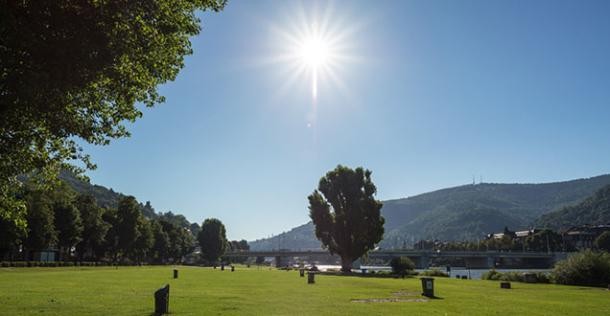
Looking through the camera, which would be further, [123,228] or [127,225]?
[127,225]

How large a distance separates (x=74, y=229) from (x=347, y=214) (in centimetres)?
5536

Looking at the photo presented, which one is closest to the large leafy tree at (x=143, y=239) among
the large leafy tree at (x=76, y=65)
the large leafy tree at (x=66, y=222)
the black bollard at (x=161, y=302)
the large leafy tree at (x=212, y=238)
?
the large leafy tree at (x=66, y=222)

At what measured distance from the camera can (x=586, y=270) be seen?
59.7m

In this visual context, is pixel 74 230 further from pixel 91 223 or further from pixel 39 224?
pixel 39 224

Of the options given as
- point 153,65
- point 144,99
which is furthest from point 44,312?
point 153,65

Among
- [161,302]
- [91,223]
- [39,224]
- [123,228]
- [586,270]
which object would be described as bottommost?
[586,270]

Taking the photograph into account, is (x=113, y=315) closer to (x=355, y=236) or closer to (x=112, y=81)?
(x=112, y=81)

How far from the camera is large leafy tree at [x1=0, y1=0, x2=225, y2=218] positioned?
13188 mm

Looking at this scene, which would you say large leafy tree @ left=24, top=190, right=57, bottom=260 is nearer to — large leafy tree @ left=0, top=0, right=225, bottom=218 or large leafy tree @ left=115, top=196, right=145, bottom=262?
large leafy tree @ left=115, top=196, right=145, bottom=262

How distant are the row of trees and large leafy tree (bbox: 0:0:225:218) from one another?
2186 inches

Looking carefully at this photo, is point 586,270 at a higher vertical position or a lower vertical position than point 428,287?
lower

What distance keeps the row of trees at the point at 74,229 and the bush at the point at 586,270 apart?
7234 cm

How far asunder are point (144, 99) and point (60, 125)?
3309mm

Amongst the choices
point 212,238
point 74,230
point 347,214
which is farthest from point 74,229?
point 212,238
